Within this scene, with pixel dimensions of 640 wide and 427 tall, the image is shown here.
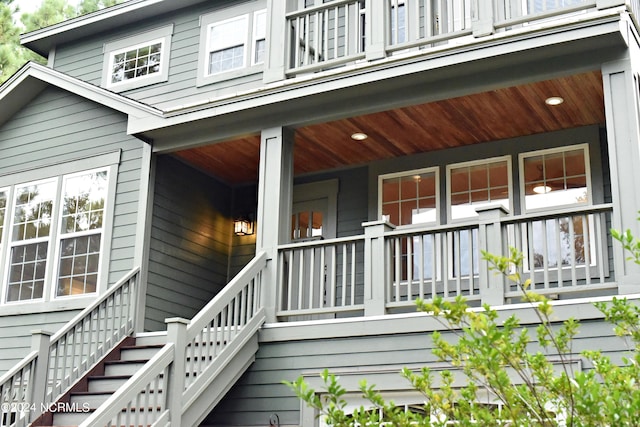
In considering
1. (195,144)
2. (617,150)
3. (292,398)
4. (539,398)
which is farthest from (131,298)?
(539,398)

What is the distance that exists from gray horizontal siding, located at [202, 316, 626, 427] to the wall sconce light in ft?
10.2

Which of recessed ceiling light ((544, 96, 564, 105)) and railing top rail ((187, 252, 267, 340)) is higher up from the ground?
recessed ceiling light ((544, 96, 564, 105))

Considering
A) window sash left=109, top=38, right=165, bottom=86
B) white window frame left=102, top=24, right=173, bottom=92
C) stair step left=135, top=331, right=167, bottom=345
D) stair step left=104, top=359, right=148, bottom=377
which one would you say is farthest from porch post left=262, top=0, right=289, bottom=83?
window sash left=109, top=38, right=165, bottom=86

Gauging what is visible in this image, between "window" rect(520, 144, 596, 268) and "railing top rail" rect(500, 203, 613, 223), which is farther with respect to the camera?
"window" rect(520, 144, 596, 268)

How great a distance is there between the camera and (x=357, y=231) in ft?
33.9

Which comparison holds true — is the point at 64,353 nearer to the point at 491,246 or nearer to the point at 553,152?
the point at 491,246

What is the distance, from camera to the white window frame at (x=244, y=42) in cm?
1216

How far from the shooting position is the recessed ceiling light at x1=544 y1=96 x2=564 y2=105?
27.1 feet

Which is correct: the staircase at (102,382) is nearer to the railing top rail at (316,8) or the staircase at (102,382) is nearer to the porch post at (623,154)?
the railing top rail at (316,8)

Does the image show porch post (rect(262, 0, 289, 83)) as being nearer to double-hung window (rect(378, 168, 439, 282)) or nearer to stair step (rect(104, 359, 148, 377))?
double-hung window (rect(378, 168, 439, 282))

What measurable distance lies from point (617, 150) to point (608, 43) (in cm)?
100

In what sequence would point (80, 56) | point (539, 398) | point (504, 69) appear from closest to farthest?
1. point (539, 398)
2. point (504, 69)
3. point (80, 56)

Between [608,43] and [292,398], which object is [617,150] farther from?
[292,398]

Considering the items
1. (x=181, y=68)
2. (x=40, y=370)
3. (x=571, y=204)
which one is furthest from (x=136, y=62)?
(x=571, y=204)
